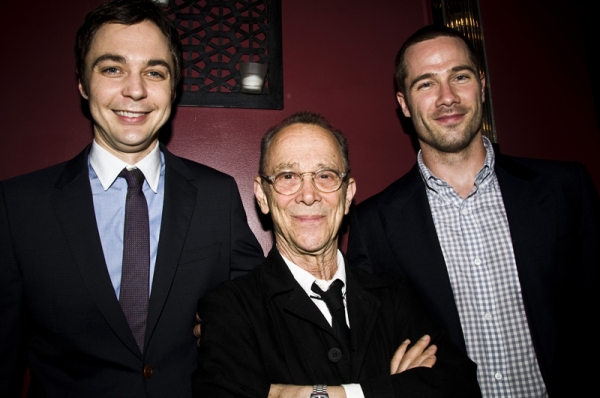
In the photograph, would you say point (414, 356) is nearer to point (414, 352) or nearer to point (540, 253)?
point (414, 352)

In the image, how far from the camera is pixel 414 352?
142cm

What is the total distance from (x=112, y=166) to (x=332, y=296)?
1175mm

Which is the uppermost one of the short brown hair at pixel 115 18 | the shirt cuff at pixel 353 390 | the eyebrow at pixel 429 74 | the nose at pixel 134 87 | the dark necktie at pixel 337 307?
the short brown hair at pixel 115 18

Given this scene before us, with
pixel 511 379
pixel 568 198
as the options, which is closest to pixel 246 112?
pixel 568 198

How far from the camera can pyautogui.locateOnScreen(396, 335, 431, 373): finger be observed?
1.39 metres

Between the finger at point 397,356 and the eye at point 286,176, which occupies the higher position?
the eye at point 286,176

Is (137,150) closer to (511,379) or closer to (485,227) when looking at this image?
(485,227)

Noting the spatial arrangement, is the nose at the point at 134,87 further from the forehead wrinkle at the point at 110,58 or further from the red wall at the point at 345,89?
the red wall at the point at 345,89

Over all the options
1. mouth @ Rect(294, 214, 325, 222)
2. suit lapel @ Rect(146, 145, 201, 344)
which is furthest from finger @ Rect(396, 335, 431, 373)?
suit lapel @ Rect(146, 145, 201, 344)

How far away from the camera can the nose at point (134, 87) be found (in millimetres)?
1609

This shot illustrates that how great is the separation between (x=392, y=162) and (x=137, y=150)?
1.74 m

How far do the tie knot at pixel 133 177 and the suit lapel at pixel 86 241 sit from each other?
0.51 feet

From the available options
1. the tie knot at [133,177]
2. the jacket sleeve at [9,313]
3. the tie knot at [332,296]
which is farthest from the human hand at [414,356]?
the jacket sleeve at [9,313]

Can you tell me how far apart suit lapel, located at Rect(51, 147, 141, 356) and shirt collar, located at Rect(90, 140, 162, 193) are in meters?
0.07
